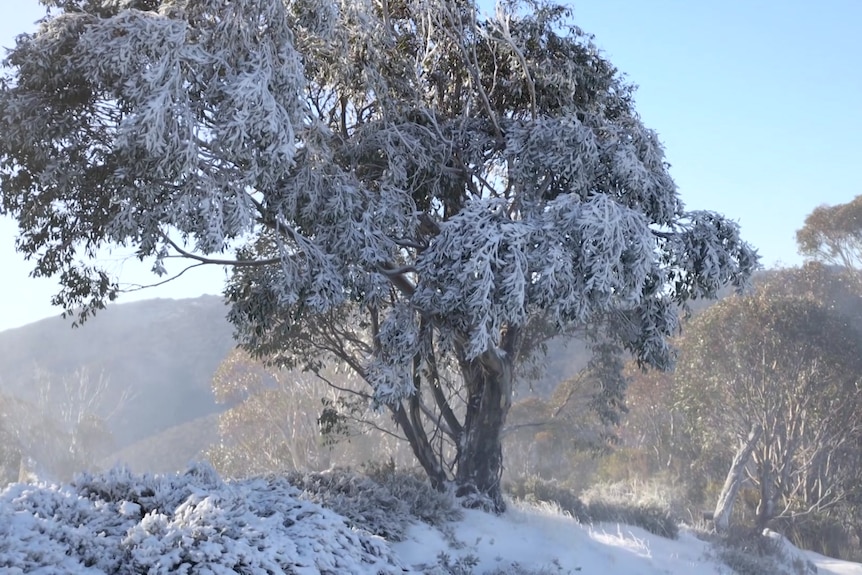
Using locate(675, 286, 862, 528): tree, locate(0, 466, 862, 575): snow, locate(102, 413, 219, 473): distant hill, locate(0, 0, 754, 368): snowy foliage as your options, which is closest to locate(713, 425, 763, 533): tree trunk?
locate(675, 286, 862, 528): tree

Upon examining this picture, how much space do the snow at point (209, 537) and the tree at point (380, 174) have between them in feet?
8.70

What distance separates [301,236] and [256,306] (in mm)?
1419

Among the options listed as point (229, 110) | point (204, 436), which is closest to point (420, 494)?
point (229, 110)

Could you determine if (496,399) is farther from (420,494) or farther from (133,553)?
(133,553)

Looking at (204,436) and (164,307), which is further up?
(164,307)

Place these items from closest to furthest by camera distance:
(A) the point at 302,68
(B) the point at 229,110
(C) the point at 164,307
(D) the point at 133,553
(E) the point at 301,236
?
(D) the point at 133,553 < (B) the point at 229,110 < (A) the point at 302,68 < (E) the point at 301,236 < (C) the point at 164,307

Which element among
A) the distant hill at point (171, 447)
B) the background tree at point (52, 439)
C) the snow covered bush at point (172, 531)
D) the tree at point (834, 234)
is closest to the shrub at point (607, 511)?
the snow covered bush at point (172, 531)

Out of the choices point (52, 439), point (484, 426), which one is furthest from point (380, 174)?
point (52, 439)

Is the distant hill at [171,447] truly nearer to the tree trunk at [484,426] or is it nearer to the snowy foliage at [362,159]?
the tree trunk at [484,426]

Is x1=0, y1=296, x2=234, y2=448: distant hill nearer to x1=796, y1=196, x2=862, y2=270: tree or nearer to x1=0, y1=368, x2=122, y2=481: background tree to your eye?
x1=0, y1=368, x2=122, y2=481: background tree

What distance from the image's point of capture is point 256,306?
13.0 metres

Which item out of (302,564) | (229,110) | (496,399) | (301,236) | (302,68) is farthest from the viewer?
(496,399)

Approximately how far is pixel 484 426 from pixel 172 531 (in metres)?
8.54

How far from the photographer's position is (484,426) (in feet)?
47.9
